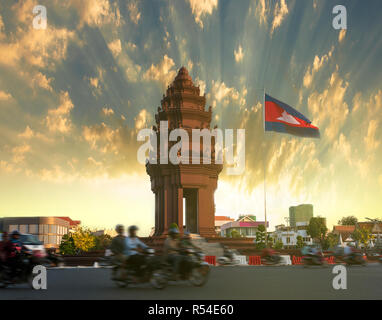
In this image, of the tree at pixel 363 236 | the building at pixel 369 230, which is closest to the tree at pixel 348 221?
the building at pixel 369 230

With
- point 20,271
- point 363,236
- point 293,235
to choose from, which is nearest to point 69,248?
point 20,271

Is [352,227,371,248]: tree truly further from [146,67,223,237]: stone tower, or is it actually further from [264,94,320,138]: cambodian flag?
[264,94,320,138]: cambodian flag

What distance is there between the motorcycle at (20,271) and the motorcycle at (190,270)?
4302mm

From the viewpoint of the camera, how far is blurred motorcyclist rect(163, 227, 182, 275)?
12742 millimetres

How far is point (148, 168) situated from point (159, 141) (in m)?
2.98

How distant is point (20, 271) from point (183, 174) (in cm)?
2602

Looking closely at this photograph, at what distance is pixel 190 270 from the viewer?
12.8 metres

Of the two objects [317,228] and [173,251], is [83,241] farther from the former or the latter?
[317,228]

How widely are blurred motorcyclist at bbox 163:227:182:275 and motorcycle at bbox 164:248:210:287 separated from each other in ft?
0.37

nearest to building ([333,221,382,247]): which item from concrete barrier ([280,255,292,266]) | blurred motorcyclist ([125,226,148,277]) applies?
concrete barrier ([280,255,292,266])

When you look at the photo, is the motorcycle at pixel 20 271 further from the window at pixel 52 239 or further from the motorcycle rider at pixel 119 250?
the window at pixel 52 239
